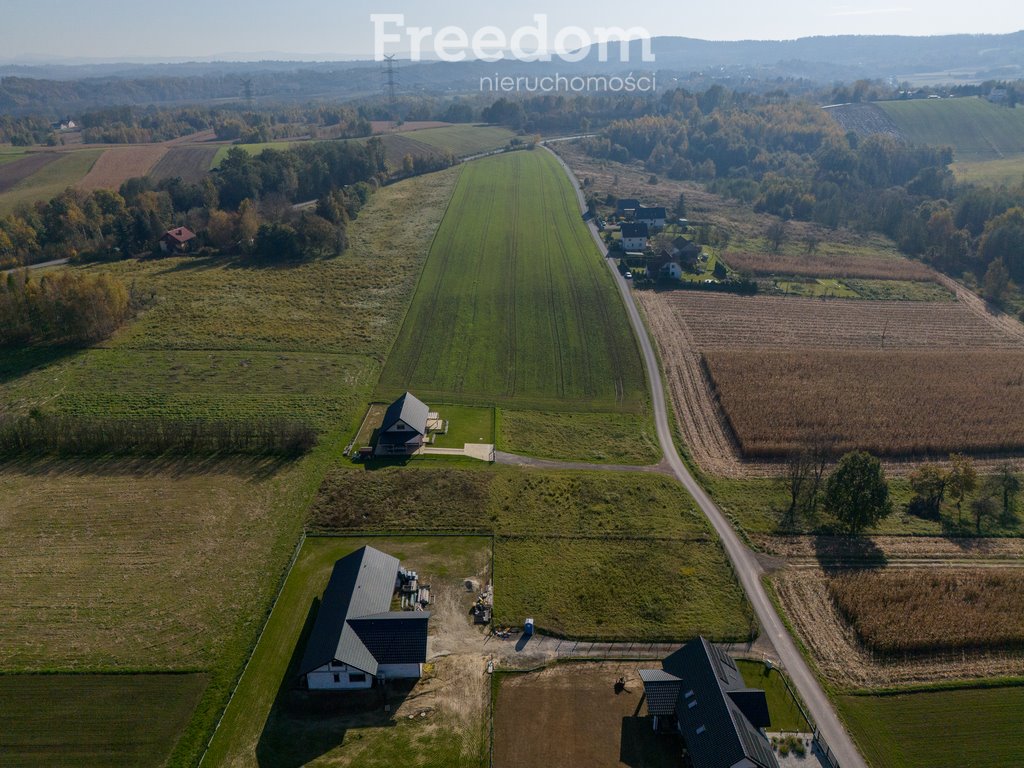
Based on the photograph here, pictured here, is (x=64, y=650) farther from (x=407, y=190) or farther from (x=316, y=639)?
(x=407, y=190)

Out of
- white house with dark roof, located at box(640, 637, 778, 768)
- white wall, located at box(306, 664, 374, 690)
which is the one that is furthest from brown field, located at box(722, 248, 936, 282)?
white wall, located at box(306, 664, 374, 690)

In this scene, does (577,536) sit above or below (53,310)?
below

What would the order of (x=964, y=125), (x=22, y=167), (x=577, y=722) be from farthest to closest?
(x=964, y=125) → (x=22, y=167) → (x=577, y=722)

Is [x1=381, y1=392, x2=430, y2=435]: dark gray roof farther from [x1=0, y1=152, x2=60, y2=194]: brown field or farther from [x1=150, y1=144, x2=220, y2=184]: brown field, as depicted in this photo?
[x1=0, y1=152, x2=60, y2=194]: brown field

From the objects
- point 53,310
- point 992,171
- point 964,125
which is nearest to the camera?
point 53,310

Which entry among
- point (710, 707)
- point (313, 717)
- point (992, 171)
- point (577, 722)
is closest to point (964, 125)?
point (992, 171)

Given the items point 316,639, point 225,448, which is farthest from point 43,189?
point 316,639

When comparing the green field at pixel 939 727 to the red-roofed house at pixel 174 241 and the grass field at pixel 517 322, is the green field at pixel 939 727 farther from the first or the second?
the red-roofed house at pixel 174 241

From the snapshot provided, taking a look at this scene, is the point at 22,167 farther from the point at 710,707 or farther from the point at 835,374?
the point at 710,707
